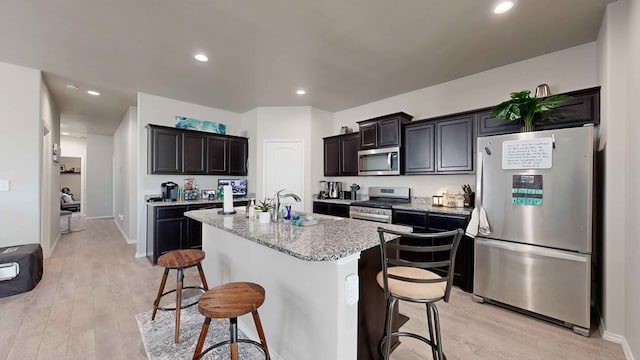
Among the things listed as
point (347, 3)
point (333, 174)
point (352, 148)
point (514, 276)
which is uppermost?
point (347, 3)

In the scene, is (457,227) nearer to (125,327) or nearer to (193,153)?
(125,327)

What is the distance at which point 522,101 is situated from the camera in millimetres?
2432

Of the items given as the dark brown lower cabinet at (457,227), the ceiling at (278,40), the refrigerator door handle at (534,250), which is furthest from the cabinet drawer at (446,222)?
the ceiling at (278,40)

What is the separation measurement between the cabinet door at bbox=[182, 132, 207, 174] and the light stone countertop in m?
2.69

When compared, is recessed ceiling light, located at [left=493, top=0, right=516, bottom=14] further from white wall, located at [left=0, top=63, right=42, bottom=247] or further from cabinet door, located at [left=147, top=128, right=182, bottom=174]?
Result: white wall, located at [left=0, top=63, right=42, bottom=247]

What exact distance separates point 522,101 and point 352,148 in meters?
2.62

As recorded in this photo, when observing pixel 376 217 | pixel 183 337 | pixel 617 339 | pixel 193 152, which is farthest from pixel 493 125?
pixel 193 152

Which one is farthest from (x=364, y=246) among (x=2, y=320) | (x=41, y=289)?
(x=41, y=289)

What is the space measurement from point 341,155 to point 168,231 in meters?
3.21

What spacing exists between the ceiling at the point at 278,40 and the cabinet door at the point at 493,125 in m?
0.71

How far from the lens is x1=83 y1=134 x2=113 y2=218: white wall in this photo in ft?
26.0

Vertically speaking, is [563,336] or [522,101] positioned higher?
[522,101]

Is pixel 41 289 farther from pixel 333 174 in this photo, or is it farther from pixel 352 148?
pixel 352 148

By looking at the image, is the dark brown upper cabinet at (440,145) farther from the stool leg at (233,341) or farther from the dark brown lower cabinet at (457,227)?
the stool leg at (233,341)
